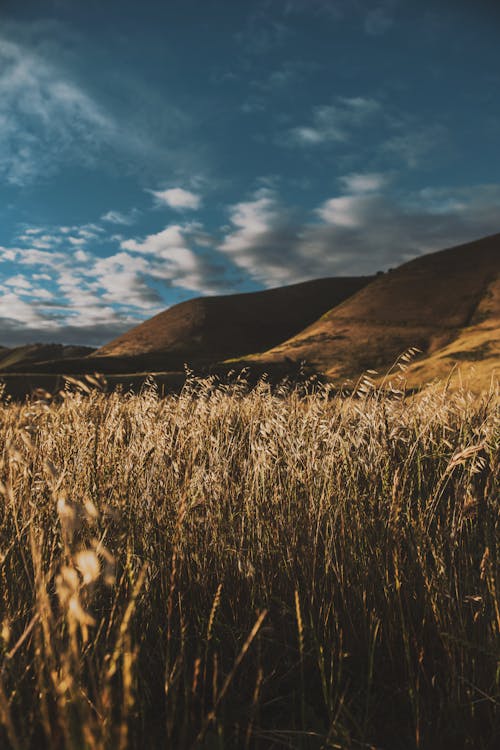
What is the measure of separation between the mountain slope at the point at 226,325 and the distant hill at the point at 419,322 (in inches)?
584

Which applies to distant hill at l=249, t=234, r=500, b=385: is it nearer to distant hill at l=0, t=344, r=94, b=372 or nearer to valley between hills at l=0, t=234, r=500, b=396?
valley between hills at l=0, t=234, r=500, b=396

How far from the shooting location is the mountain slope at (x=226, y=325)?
188 feet

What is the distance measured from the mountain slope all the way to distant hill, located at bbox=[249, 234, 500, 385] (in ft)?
48.6

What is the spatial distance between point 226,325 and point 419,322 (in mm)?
31998

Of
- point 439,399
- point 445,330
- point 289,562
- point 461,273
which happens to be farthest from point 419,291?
point 289,562

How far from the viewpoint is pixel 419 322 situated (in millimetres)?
40469

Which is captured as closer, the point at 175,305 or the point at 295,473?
the point at 295,473

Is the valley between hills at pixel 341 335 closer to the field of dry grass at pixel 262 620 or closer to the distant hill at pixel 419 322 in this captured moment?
the distant hill at pixel 419 322

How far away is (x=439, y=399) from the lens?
15.8 ft

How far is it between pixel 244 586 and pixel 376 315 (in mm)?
43373

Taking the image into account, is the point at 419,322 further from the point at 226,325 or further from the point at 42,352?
the point at 42,352

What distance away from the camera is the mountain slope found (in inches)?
2254

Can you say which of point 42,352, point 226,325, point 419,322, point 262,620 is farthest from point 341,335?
point 42,352

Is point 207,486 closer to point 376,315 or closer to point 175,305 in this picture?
point 376,315
